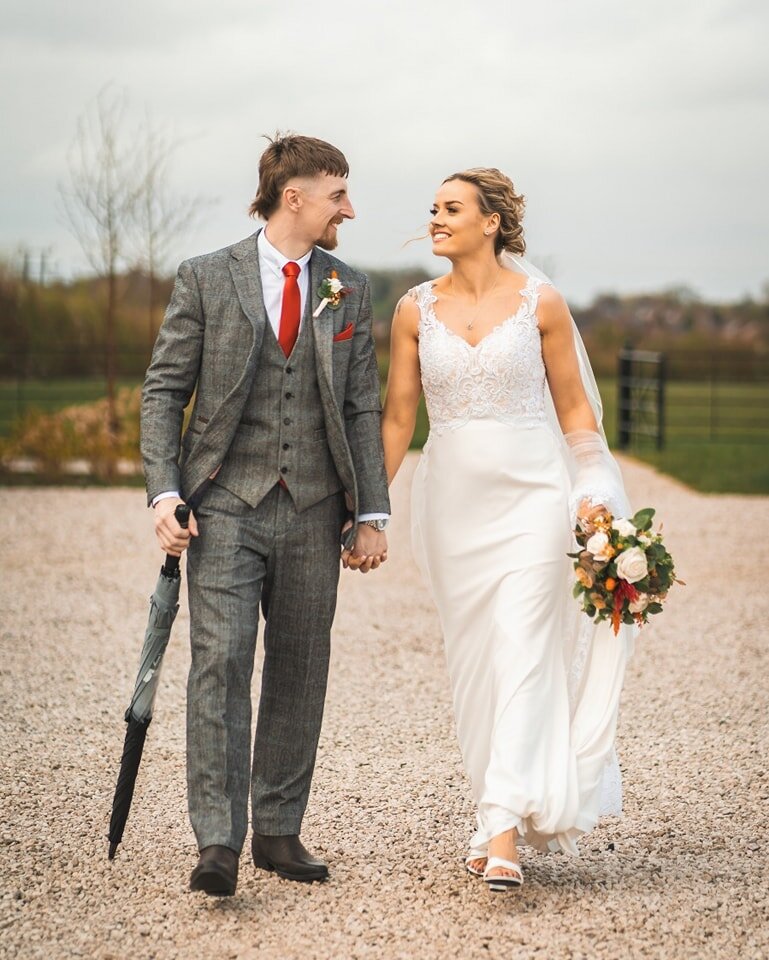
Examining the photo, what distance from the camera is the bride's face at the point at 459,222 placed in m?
4.37

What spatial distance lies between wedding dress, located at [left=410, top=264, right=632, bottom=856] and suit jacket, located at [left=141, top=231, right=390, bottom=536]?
1.42 feet

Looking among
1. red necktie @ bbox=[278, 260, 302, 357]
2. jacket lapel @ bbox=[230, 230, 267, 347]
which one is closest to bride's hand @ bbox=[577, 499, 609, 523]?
red necktie @ bbox=[278, 260, 302, 357]

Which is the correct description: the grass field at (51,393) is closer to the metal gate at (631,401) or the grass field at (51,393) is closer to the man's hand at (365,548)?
the metal gate at (631,401)

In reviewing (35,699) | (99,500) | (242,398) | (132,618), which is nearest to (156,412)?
(242,398)

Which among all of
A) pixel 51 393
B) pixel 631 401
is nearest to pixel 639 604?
pixel 631 401

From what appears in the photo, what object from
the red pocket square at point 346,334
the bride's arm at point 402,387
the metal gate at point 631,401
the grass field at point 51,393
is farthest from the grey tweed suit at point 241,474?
the grass field at point 51,393

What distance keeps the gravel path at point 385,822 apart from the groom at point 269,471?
11.8 inches

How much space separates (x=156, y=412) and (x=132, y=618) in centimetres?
522

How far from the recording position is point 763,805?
4.99 meters

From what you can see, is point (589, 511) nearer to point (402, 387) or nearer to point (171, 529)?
point (402, 387)

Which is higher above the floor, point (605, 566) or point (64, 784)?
point (605, 566)

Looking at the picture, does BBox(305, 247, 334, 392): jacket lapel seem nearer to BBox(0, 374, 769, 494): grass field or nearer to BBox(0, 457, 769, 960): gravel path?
BBox(0, 457, 769, 960): gravel path

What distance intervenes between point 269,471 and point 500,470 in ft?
2.53

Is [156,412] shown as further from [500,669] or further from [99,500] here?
[99,500]
